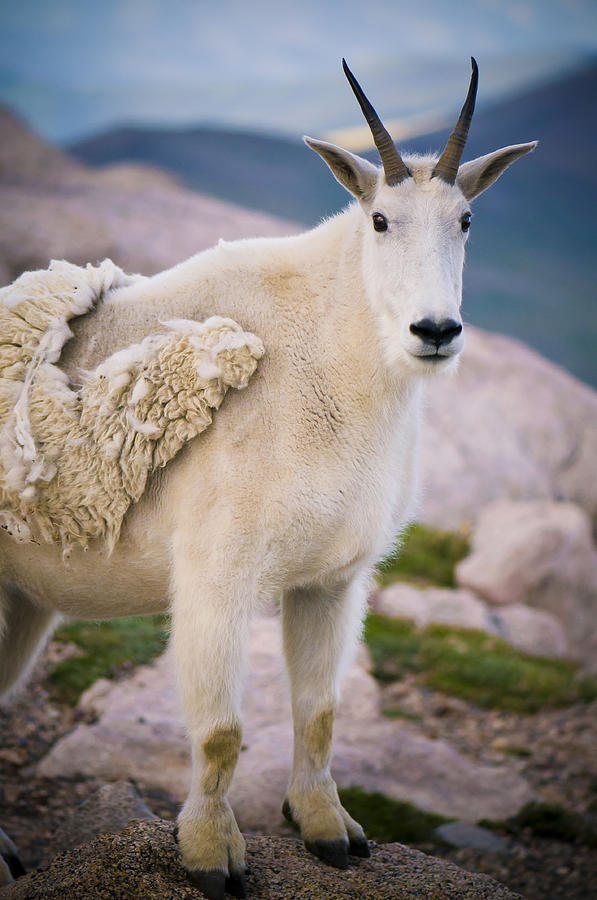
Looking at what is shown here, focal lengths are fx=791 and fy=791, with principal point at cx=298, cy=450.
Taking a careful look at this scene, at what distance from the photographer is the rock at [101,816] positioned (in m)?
4.74

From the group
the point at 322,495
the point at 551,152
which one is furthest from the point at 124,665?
the point at 551,152

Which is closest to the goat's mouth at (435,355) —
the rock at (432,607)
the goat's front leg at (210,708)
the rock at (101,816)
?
the goat's front leg at (210,708)

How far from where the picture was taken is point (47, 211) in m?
14.4

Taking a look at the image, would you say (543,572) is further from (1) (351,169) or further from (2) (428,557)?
(1) (351,169)

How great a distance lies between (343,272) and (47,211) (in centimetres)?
1200

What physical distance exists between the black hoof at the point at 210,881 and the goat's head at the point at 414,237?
8.29 feet

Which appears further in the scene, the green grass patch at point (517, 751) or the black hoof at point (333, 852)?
the green grass patch at point (517, 751)

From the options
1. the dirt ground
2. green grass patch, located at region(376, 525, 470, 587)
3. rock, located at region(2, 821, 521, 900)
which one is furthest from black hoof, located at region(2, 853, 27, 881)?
green grass patch, located at region(376, 525, 470, 587)

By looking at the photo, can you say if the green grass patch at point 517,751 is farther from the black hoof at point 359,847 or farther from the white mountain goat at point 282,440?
the white mountain goat at point 282,440

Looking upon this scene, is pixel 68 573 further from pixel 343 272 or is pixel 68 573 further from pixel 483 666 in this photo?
pixel 483 666

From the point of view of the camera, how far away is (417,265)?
11.8ft

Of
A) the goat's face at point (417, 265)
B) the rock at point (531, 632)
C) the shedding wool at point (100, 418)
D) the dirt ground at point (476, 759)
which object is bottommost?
the dirt ground at point (476, 759)

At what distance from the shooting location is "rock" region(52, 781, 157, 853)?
4.74 metres

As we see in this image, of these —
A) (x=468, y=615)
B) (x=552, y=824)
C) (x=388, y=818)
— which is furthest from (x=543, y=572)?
(x=388, y=818)
